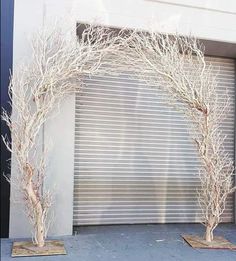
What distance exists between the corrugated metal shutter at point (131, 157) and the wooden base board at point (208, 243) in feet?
4.13

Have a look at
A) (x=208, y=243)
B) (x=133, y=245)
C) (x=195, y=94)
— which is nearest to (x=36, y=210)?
(x=133, y=245)

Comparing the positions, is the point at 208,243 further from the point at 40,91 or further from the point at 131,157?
the point at 40,91

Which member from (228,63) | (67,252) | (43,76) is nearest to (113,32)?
(43,76)

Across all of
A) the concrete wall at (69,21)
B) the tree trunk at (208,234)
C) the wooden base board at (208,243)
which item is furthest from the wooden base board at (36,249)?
the tree trunk at (208,234)

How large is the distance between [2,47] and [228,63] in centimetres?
433

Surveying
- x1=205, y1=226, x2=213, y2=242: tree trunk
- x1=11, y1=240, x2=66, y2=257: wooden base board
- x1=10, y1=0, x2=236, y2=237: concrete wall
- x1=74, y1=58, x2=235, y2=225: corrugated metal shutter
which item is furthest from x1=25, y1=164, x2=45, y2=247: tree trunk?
x1=205, y1=226, x2=213, y2=242: tree trunk

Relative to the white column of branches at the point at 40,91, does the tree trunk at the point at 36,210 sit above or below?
below

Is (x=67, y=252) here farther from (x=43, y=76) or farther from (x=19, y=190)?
(x=43, y=76)

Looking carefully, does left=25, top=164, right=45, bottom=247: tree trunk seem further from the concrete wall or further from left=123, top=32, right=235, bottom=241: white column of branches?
left=123, top=32, right=235, bottom=241: white column of branches

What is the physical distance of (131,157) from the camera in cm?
709

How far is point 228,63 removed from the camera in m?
7.68

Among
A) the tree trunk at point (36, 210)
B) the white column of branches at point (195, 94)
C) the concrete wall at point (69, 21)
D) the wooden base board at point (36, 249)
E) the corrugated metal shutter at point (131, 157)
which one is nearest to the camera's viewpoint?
the wooden base board at point (36, 249)

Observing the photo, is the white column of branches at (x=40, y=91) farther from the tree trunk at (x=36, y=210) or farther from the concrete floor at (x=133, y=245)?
the concrete floor at (x=133, y=245)

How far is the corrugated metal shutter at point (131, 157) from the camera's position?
6.83 meters
